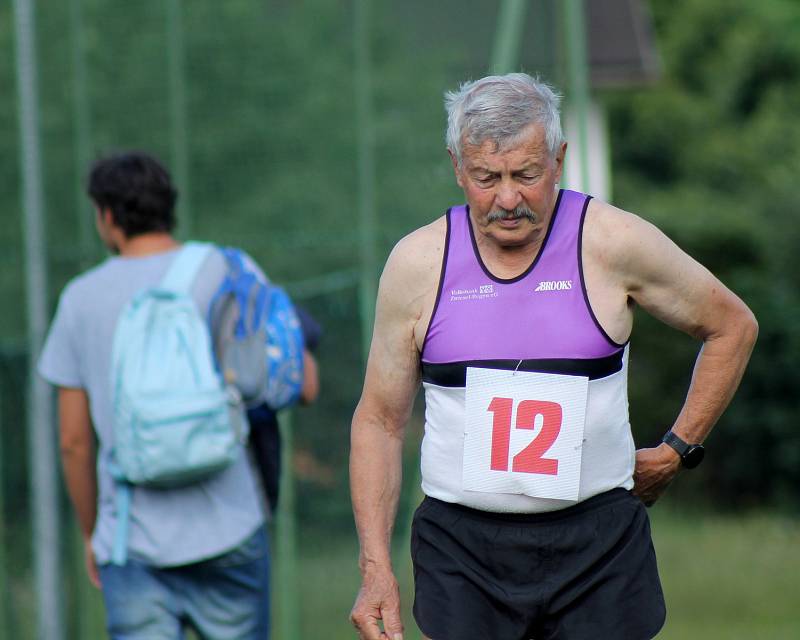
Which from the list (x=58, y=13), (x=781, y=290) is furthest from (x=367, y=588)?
(x=781, y=290)

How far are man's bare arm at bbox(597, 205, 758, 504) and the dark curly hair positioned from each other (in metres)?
1.66

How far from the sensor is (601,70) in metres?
18.5

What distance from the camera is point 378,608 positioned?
12.1ft

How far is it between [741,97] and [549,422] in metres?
23.7

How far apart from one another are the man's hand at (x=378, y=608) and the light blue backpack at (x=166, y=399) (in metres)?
1.01

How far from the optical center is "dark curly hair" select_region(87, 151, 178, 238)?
478cm

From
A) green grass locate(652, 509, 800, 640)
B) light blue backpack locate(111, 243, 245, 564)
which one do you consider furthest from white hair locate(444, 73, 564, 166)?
green grass locate(652, 509, 800, 640)

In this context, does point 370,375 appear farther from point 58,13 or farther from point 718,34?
point 718,34

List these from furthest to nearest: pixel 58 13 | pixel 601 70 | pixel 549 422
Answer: pixel 601 70
pixel 58 13
pixel 549 422

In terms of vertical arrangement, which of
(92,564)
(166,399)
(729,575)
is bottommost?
(729,575)

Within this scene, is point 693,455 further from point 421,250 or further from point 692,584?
point 692,584

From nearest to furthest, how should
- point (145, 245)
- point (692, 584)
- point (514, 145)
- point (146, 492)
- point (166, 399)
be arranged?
1. point (514, 145)
2. point (166, 399)
3. point (146, 492)
4. point (145, 245)
5. point (692, 584)

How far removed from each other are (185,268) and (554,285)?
1514 mm

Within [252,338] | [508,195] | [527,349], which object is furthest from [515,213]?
[252,338]
